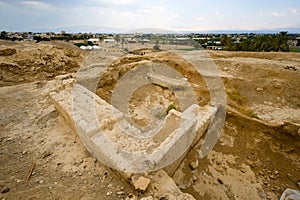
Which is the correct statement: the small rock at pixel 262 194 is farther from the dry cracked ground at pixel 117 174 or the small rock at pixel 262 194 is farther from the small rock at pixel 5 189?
the small rock at pixel 5 189

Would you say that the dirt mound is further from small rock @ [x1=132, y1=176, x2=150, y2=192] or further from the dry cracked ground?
small rock @ [x1=132, y1=176, x2=150, y2=192]

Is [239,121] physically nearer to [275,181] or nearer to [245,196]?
[275,181]

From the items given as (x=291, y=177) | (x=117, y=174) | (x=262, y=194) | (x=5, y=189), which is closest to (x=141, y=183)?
(x=117, y=174)

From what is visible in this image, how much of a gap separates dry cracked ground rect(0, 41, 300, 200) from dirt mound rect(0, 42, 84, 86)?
4 centimetres

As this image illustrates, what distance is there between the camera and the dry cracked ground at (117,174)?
7.45ft

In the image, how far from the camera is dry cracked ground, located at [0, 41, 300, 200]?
2270 millimetres

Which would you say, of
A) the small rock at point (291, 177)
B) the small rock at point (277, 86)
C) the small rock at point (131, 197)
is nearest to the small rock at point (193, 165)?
the small rock at point (131, 197)

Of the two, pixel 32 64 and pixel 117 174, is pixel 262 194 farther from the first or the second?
pixel 32 64

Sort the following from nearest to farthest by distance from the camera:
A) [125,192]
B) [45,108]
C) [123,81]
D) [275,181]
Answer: [125,192]
[275,181]
[45,108]
[123,81]

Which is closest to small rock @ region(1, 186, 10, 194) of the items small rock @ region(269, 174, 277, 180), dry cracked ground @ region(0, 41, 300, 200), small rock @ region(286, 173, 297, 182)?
dry cracked ground @ region(0, 41, 300, 200)

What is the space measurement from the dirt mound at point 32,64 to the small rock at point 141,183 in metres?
6.96

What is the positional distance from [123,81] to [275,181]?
6552 millimetres

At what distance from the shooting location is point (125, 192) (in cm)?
213

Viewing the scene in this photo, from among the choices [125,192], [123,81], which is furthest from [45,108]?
[123,81]
